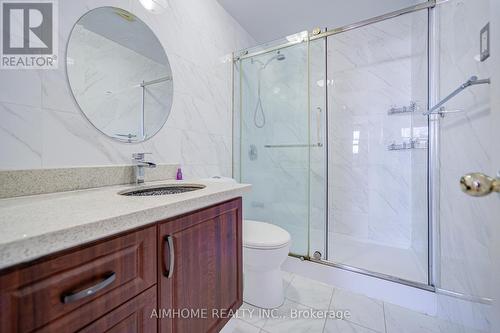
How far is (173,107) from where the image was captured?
1.43 metres

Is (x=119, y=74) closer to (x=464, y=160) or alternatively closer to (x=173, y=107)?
(x=173, y=107)

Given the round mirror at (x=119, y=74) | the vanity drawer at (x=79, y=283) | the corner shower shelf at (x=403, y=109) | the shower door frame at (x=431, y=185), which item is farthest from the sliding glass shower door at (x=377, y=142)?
the round mirror at (x=119, y=74)

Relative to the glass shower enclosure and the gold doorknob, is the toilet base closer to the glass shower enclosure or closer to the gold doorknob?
the glass shower enclosure

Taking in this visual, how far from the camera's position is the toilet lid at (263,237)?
4.20 feet

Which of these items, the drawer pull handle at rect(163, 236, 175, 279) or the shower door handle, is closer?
the drawer pull handle at rect(163, 236, 175, 279)

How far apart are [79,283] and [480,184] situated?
87 centimetres

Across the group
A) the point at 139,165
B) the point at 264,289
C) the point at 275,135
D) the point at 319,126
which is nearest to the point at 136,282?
the point at 139,165

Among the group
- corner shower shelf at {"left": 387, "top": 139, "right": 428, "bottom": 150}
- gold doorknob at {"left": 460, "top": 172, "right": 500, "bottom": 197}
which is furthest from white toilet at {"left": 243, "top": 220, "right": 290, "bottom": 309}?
corner shower shelf at {"left": 387, "top": 139, "right": 428, "bottom": 150}

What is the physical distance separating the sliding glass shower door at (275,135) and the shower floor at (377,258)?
17.8 inches

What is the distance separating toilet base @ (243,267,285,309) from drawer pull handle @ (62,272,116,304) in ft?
3.45

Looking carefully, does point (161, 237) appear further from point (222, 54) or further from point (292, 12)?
point (292, 12)

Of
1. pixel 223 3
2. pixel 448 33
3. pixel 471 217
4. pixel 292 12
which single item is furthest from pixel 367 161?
pixel 223 3

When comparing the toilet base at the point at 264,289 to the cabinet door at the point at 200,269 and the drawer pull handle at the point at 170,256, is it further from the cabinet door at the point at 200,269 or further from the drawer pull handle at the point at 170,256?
the drawer pull handle at the point at 170,256

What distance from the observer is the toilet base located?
1371 millimetres
